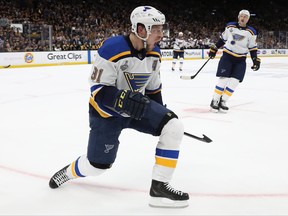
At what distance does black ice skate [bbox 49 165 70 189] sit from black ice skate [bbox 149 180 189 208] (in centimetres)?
58

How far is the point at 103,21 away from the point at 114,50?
766 inches

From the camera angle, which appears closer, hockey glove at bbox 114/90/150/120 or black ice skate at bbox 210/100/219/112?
hockey glove at bbox 114/90/150/120

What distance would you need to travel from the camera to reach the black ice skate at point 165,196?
219cm

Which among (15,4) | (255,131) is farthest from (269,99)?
(15,4)

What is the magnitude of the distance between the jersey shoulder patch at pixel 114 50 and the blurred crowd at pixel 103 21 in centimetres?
1135

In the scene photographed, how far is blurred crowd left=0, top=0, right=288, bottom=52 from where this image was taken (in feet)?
45.0

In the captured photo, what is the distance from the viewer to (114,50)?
2059 millimetres

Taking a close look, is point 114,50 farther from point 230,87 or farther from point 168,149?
point 230,87

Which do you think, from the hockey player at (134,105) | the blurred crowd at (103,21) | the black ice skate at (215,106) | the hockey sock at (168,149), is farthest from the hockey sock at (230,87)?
the blurred crowd at (103,21)

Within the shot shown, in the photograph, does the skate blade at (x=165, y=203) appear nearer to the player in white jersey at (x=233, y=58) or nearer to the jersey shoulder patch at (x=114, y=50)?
the jersey shoulder patch at (x=114, y=50)

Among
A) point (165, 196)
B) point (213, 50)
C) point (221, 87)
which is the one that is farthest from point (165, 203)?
point (213, 50)

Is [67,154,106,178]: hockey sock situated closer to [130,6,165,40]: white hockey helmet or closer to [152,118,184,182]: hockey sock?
[152,118,184,182]: hockey sock

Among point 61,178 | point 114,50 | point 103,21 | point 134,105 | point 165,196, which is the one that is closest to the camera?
point 134,105

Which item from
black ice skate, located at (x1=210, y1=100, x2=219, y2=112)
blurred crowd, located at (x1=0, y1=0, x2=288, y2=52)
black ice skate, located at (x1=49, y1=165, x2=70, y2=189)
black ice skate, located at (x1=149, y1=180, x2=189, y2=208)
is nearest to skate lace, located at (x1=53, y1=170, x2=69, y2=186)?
black ice skate, located at (x1=49, y1=165, x2=70, y2=189)
